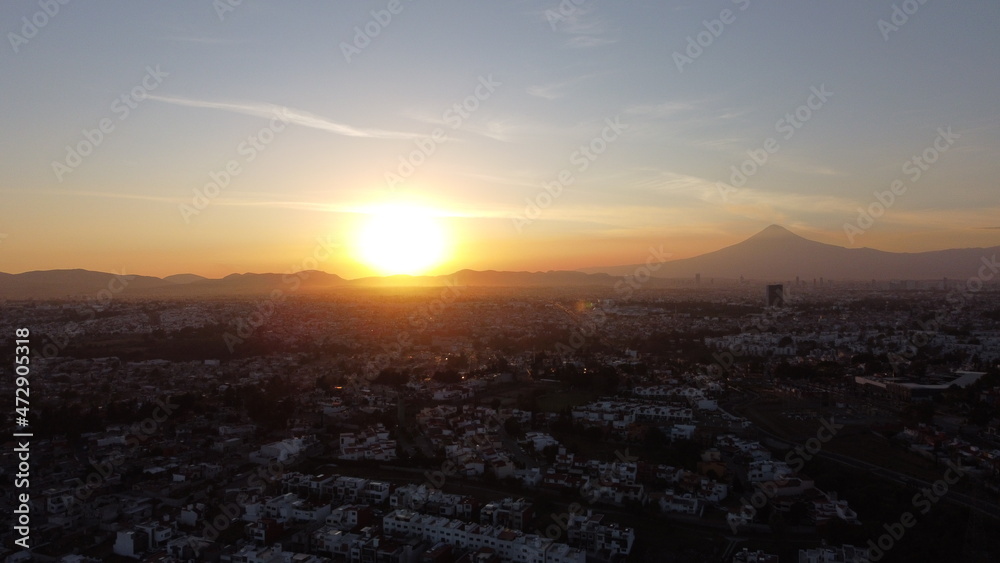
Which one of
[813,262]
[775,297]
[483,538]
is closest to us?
[483,538]

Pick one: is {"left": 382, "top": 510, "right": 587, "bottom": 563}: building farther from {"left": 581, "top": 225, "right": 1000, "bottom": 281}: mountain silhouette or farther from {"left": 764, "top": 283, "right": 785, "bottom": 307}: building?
{"left": 581, "top": 225, "right": 1000, "bottom": 281}: mountain silhouette

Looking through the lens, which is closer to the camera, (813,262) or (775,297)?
(775,297)

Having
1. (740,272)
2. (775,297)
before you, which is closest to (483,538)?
(775,297)

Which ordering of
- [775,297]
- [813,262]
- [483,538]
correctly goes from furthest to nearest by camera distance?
[813,262]
[775,297]
[483,538]

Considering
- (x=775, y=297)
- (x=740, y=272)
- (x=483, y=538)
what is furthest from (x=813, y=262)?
(x=483, y=538)

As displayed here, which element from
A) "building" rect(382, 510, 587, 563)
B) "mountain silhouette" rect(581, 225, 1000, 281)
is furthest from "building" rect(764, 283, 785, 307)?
"mountain silhouette" rect(581, 225, 1000, 281)

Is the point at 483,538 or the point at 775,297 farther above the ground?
the point at 775,297

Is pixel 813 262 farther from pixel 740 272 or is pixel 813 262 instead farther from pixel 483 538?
pixel 483 538

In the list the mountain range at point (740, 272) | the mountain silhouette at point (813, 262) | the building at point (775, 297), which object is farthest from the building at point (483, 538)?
the mountain silhouette at point (813, 262)

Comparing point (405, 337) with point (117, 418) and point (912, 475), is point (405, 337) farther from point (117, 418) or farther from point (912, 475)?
point (912, 475)

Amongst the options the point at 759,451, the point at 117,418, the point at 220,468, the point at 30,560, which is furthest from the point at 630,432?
the point at 117,418
